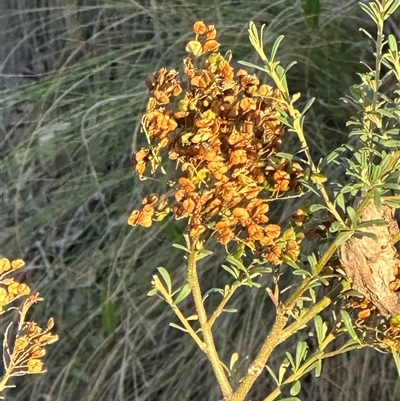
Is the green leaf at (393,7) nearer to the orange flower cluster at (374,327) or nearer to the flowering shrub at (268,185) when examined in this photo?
the flowering shrub at (268,185)

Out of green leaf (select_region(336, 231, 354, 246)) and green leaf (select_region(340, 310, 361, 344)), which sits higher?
green leaf (select_region(336, 231, 354, 246))

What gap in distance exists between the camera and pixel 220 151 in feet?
1.40

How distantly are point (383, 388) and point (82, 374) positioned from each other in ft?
1.51

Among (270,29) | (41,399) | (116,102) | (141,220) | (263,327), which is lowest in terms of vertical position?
(41,399)

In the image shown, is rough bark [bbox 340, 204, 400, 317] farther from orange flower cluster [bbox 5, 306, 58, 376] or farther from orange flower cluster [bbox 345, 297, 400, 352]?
orange flower cluster [bbox 5, 306, 58, 376]

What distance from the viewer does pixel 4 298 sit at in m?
0.47

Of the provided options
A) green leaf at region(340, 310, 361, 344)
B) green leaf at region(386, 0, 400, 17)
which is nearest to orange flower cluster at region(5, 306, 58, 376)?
green leaf at region(340, 310, 361, 344)

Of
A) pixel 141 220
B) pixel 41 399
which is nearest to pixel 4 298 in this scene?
pixel 141 220

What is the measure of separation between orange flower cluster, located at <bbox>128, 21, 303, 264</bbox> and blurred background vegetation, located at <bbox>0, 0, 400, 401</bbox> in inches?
23.2

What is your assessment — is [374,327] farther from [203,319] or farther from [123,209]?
[123,209]

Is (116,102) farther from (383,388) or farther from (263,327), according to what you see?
(383,388)

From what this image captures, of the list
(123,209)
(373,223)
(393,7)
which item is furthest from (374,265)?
(123,209)

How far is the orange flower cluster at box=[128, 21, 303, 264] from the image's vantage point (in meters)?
0.42

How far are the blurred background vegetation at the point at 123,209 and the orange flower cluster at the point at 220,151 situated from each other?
0.59 metres
